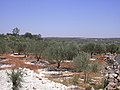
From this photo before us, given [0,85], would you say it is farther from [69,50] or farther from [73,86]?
[69,50]

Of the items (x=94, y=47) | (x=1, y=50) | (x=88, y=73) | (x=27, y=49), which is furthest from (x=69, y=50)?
(x=94, y=47)

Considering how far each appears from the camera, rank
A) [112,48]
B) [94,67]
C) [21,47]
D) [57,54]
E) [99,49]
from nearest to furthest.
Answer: [94,67] < [57,54] < [21,47] < [99,49] < [112,48]

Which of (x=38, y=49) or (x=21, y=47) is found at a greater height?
(x=38, y=49)

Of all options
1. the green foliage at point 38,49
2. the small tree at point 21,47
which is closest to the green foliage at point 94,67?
the green foliage at point 38,49

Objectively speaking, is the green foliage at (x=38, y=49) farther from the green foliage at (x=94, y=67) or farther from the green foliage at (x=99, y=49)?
the green foliage at (x=94, y=67)

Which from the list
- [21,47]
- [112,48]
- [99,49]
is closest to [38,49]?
[21,47]

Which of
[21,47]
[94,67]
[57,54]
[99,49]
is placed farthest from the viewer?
[99,49]

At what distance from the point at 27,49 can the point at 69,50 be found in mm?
25425

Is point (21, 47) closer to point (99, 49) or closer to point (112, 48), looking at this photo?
point (99, 49)

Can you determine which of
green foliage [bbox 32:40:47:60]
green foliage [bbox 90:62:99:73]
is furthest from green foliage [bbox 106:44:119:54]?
green foliage [bbox 90:62:99:73]

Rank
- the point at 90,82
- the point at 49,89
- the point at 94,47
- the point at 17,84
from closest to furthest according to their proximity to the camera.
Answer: the point at 17,84, the point at 49,89, the point at 90,82, the point at 94,47

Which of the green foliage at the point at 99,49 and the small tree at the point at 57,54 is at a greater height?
the small tree at the point at 57,54

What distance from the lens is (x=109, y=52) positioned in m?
130

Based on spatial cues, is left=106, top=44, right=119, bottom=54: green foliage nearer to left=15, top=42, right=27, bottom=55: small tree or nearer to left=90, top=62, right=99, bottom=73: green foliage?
left=15, top=42, right=27, bottom=55: small tree
